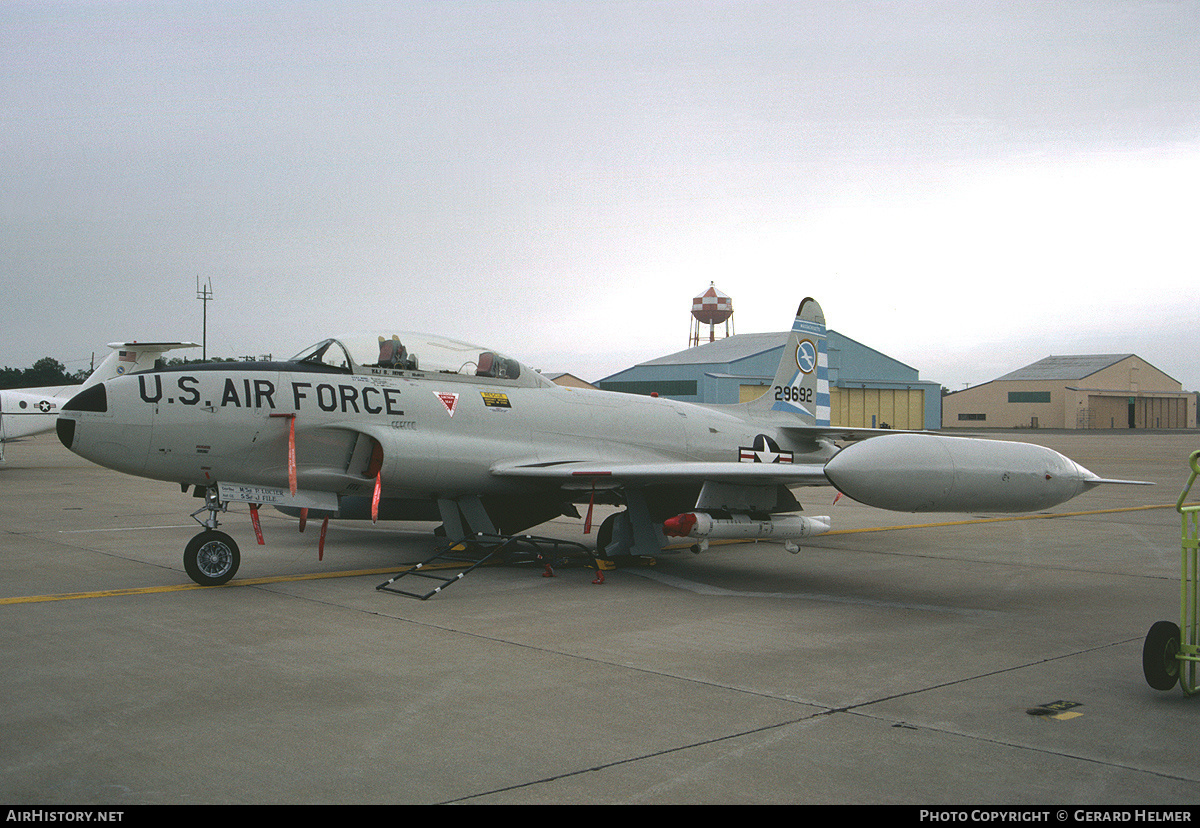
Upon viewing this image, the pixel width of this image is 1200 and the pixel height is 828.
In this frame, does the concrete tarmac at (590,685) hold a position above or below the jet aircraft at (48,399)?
below

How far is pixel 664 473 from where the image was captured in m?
9.56

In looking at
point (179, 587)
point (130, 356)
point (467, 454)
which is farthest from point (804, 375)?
point (130, 356)

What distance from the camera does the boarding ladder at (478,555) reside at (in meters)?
9.61

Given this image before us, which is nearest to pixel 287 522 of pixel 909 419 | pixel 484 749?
pixel 484 749

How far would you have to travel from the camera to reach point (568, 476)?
9.91 metres

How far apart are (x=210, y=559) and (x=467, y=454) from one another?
2.86m

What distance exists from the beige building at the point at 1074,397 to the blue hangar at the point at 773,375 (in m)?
21.2

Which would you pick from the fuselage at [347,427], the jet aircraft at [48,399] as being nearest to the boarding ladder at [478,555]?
the fuselage at [347,427]

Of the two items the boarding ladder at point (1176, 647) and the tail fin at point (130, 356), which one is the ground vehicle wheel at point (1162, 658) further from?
the tail fin at point (130, 356)

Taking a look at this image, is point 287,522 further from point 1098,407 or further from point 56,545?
point 1098,407

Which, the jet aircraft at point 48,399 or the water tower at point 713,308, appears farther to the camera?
the water tower at point 713,308

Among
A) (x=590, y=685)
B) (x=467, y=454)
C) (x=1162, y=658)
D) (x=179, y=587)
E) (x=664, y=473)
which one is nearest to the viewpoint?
(x=1162, y=658)

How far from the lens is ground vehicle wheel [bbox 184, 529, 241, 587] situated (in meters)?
8.79

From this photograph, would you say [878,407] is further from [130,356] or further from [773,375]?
[130,356]
